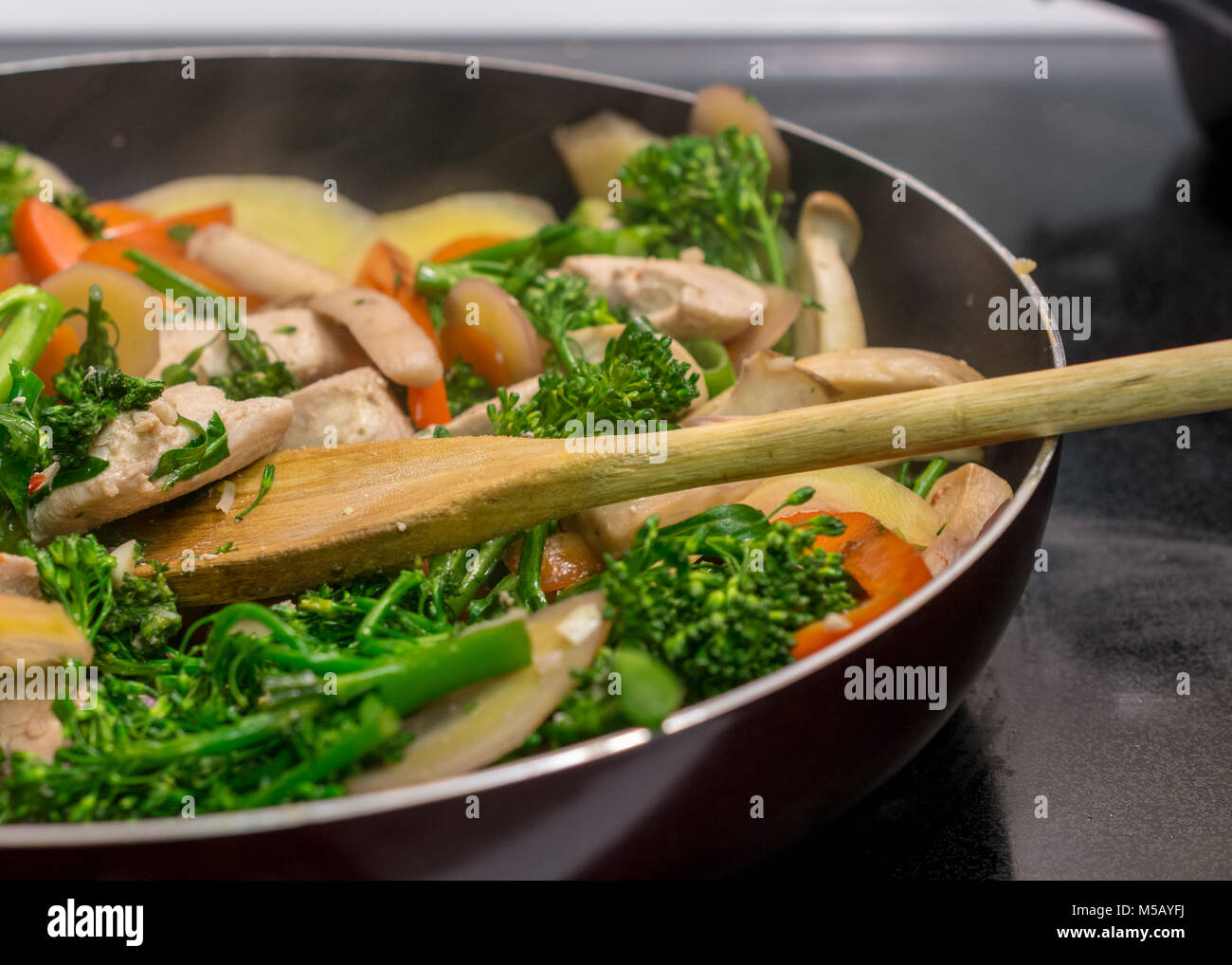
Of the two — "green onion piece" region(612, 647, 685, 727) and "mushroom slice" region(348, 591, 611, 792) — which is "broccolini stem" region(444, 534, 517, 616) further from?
"green onion piece" region(612, 647, 685, 727)

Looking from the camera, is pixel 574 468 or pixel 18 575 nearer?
pixel 18 575

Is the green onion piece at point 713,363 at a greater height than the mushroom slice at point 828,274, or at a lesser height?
lesser

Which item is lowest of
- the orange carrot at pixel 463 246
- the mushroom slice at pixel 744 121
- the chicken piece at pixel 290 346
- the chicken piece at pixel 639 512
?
the chicken piece at pixel 639 512

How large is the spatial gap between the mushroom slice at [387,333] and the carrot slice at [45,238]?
67 cm

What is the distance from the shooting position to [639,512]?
1765mm

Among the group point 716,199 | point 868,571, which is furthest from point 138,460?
point 716,199

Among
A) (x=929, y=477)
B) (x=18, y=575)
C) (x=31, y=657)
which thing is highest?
(x=929, y=477)

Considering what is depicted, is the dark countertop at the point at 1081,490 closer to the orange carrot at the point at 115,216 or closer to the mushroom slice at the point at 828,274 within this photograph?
the mushroom slice at the point at 828,274

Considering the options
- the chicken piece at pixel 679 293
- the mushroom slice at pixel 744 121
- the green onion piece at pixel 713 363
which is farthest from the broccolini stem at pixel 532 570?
the mushroom slice at pixel 744 121

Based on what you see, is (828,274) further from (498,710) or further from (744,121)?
(498,710)

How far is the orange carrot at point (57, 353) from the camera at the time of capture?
85.1 inches

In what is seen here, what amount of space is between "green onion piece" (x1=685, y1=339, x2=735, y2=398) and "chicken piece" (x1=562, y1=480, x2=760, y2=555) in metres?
0.45

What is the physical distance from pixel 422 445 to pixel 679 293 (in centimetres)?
78

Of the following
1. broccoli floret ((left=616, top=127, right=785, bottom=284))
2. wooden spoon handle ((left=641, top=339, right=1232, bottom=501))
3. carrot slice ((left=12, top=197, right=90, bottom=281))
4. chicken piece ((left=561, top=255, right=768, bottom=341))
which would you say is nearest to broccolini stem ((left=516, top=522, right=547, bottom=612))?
wooden spoon handle ((left=641, top=339, right=1232, bottom=501))
